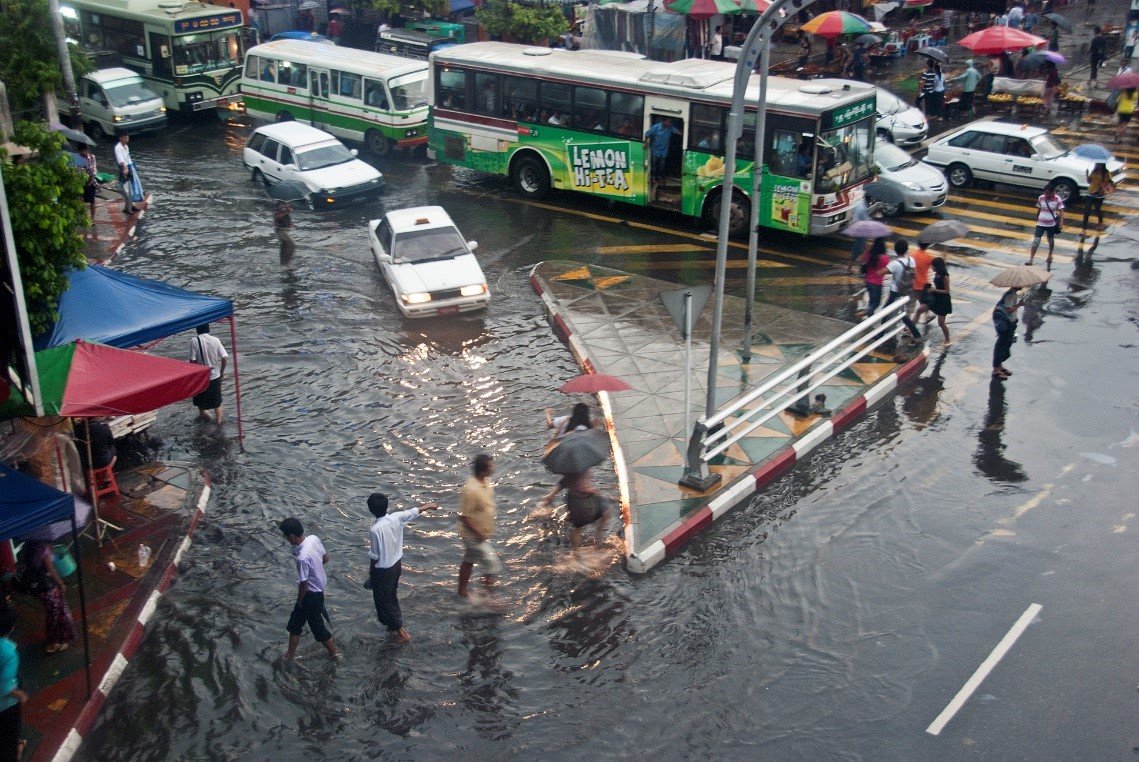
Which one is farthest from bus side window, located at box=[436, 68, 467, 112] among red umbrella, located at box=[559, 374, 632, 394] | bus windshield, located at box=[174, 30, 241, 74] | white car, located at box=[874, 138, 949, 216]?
red umbrella, located at box=[559, 374, 632, 394]

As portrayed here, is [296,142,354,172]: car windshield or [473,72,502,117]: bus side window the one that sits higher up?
[473,72,502,117]: bus side window

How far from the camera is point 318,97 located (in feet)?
91.0

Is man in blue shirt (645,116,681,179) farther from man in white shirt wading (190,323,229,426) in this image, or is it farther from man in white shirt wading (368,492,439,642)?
man in white shirt wading (368,492,439,642)

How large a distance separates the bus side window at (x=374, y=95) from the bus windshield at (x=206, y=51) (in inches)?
264

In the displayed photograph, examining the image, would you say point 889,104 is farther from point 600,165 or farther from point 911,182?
point 600,165

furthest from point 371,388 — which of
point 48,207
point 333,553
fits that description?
point 48,207

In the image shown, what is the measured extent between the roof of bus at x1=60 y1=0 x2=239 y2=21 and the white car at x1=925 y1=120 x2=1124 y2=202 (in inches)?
783

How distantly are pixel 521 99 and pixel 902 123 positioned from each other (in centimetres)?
980

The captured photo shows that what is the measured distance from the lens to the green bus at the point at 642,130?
65.4 feet

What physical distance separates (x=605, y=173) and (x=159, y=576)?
14097 mm

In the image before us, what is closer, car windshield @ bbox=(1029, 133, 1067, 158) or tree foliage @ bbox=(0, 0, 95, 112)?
car windshield @ bbox=(1029, 133, 1067, 158)

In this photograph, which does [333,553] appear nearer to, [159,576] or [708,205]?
[159,576]

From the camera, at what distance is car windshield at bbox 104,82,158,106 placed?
2862 centimetres

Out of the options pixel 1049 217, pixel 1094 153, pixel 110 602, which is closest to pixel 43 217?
pixel 110 602
